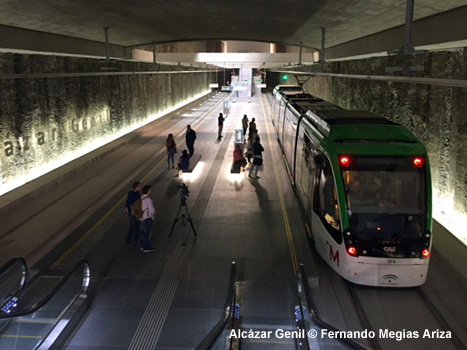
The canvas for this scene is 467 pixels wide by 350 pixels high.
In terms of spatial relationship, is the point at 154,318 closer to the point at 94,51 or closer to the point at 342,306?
the point at 342,306

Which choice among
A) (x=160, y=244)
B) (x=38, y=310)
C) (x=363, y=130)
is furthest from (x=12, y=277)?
(x=363, y=130)

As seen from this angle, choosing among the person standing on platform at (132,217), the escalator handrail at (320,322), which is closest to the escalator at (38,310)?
the person standing on platform at (132,217)

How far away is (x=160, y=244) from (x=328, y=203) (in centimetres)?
399

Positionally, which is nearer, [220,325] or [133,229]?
[220,325]

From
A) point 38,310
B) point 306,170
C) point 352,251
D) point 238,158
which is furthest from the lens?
point 238,158

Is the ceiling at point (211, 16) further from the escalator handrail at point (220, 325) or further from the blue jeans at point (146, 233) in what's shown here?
the escalator handrail at point (220, 325)

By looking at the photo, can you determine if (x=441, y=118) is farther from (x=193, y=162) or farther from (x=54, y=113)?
(x=54, y=113)

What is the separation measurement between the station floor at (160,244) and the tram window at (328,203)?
1.15 metres

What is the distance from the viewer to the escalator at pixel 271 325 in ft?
19.3

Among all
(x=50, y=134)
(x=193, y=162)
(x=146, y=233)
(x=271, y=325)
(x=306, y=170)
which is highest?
(x=50, y=134)

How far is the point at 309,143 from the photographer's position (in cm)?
1047

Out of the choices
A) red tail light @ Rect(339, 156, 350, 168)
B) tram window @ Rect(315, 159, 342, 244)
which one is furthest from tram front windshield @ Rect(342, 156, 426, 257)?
tram window @ Rect(315, 159, 342, 244)

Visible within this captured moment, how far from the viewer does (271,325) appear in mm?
6609

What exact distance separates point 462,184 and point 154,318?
7.57m
